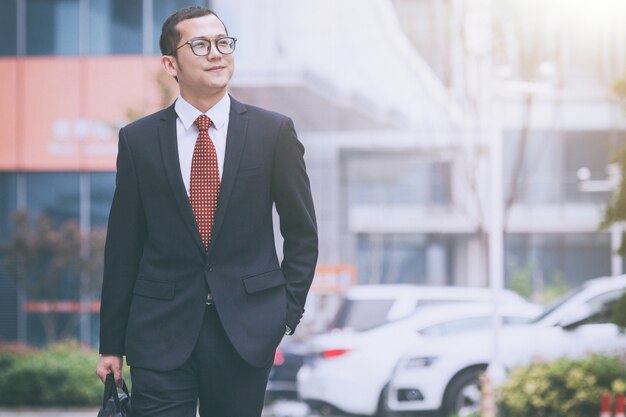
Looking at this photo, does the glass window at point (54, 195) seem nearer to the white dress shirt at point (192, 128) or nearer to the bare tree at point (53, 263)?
the bare tree at point (53, 263)

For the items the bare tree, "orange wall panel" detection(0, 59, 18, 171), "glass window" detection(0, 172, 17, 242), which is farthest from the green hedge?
"orange wall panel" detection(0, 59, 18, 171)

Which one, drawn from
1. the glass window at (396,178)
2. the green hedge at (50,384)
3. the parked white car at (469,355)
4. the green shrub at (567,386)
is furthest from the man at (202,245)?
the glass window at (396,178)

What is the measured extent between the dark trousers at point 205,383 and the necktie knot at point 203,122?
0.52 meters

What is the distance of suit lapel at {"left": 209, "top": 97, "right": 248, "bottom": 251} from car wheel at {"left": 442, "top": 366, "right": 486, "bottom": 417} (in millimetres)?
8722

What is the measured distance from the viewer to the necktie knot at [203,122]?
142 inches

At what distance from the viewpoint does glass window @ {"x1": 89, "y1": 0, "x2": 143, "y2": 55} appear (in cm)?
2116

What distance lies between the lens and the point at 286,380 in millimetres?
15273

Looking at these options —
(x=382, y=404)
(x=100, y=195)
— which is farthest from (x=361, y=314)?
(x=100, y=195)

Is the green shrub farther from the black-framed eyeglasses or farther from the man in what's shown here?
the black-framed eyeglasses

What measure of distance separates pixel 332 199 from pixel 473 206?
7.01 ft

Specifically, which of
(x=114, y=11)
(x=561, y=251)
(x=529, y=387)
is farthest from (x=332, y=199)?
(x=529, y=387)

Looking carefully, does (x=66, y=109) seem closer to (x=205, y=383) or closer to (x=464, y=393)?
(x=464, y=393)

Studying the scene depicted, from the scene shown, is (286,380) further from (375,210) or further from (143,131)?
(143,131)

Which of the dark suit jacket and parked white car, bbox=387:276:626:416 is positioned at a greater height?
the dark suit jacket
